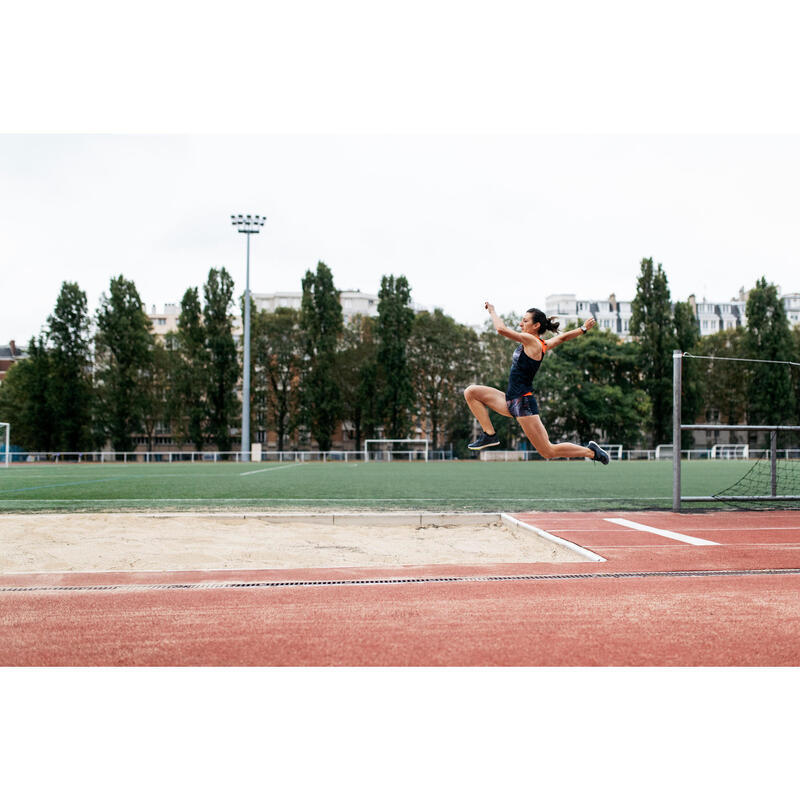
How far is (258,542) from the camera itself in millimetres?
8125

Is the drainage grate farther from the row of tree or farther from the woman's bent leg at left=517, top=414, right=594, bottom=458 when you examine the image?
the row of tree

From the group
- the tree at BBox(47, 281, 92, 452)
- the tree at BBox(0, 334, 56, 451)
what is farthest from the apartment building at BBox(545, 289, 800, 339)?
the tree at BBox(0, 334, 56, 451)

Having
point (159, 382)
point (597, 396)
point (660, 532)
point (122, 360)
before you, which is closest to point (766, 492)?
point (660, 532)

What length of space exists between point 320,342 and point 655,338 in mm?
21141

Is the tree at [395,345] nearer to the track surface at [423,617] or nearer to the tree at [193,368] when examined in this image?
the tree at [193,368]

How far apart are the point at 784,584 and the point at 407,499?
807 cm

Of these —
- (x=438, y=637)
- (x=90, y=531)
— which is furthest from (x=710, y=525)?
(x=90, y=531)

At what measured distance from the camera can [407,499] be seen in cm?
1293

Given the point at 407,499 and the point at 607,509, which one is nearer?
the point at 607,509

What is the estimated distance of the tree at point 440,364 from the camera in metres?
48.2

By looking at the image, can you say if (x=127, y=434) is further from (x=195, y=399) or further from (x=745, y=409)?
(x=745, y=409)

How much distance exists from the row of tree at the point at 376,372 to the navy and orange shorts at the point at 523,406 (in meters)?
35.0

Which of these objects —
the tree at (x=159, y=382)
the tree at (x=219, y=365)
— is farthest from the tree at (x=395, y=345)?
the tree at (x=159, y=382)

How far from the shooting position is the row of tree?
4303 centimetres
